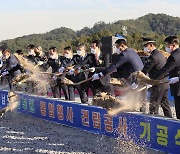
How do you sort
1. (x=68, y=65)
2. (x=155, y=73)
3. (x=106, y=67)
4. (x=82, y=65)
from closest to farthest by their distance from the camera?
(x=155, y=73) → (x=106, y=67) → (x=82, y=65) → (x=68, y=65)

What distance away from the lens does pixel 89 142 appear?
7.13 m

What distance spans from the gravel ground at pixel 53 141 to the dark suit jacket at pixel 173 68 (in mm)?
1080

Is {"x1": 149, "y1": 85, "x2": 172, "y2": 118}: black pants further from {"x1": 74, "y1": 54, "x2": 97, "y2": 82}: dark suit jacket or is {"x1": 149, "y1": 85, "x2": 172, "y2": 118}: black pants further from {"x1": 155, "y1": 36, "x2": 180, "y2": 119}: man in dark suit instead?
{"x1": 74, "y1": 54, "x2": 97, "y2": 82}: dark suit jacket

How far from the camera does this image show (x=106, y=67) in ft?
29.5

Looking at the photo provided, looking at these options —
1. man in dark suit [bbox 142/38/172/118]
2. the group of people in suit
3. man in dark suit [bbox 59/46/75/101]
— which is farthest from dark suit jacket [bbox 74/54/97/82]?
man in dark suit [bbox 142/38/172/118]

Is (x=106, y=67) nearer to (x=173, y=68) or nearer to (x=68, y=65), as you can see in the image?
(x=68, y=65)

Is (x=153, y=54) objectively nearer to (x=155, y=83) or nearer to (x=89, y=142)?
(x=155, y=83)

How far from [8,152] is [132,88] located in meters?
2.42

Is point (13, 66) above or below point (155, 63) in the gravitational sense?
below

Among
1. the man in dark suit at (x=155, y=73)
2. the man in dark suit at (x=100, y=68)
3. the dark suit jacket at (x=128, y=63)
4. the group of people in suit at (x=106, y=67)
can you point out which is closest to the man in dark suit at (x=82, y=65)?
the group of people in suit at (x=106, y=67)

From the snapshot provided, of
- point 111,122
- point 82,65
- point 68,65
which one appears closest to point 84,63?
point 82,65

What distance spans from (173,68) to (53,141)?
2.49 m

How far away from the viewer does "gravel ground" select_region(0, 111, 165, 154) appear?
651cm

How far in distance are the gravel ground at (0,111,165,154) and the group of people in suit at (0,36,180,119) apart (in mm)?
1144
